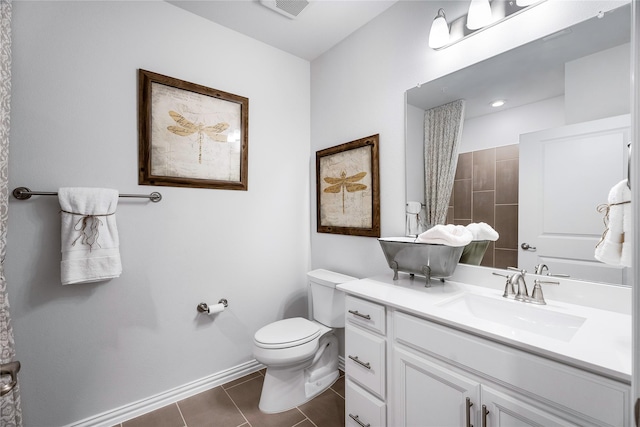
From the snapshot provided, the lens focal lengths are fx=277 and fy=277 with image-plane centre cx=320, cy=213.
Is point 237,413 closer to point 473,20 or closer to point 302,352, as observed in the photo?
point 302,352

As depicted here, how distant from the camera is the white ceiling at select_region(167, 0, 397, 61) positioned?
1.83m

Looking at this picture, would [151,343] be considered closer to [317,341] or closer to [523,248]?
[317,341]

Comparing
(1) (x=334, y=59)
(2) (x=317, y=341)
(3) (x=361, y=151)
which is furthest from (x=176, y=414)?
(1) (x=334, y=59)

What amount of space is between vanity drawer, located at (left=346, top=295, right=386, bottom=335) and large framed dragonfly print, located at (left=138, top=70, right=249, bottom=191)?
48.5 inches

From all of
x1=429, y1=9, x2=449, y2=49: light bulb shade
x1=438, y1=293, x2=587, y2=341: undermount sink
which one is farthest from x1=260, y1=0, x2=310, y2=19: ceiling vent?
x1=438, y1=293, x2=587, y2=341: undermount sink

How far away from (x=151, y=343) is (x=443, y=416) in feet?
5.61

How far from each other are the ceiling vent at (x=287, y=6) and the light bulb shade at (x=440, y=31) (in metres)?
0.83

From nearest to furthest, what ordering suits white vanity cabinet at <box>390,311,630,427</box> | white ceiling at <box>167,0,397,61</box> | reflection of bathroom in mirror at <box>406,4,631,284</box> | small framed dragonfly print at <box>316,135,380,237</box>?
white vanity cabinet at <box>390,311,630,427</box>
reflection of bathroom in mirror at <box>406,4,631,284</box>
white ceiling at <box>167,0,397,61</box>
small framed dragonfly print at <box>316,135,380,237</box>

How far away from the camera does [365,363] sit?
4.52 feet

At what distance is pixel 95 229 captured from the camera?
1.51 meters

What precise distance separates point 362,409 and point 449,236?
0.97 metres

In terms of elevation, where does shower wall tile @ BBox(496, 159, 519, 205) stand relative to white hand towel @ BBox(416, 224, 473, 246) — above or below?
above

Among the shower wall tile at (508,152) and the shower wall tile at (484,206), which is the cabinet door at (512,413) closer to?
the shower wall tile at (484,206)

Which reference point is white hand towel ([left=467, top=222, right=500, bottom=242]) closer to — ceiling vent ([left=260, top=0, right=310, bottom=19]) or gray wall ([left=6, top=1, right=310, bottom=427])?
gray wall ([left=6, top=1, right=310, bottom=427])
